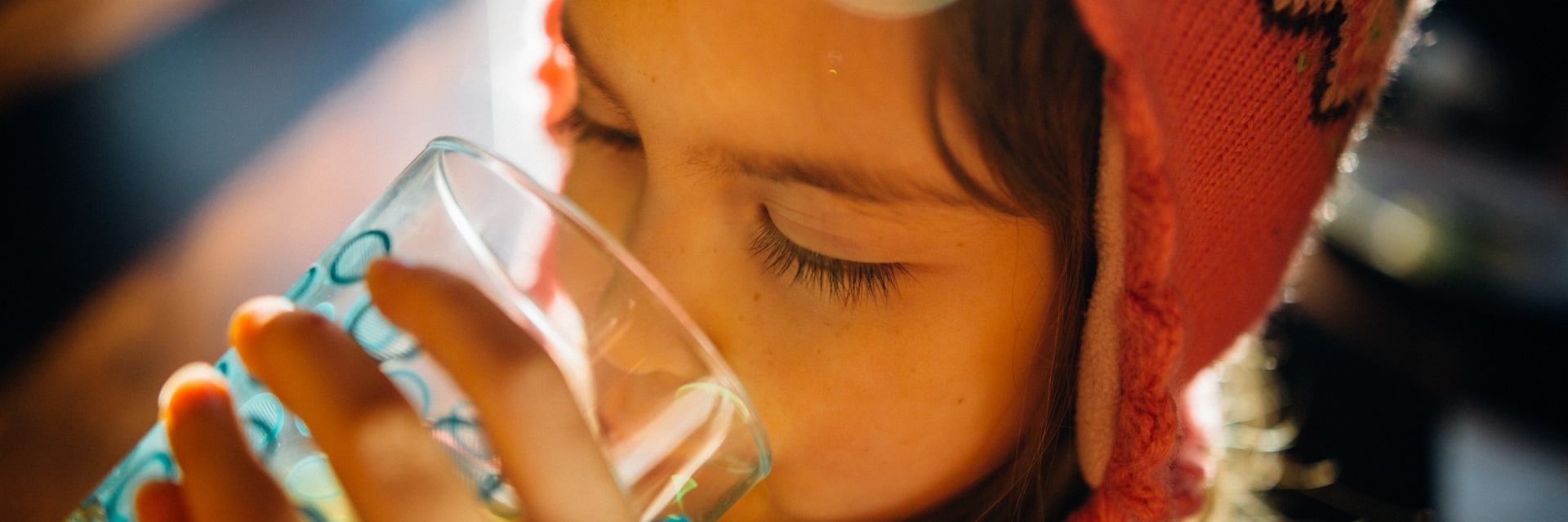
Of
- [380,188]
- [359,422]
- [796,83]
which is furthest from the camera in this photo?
[380,188]

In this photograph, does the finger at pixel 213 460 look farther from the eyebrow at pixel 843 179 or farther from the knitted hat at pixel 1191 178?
the knitted hat at pixel 1191 178

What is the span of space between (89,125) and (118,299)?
0.18 metres

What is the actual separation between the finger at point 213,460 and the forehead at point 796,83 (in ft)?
0.99

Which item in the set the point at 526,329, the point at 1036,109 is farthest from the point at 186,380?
the point at 1036,109

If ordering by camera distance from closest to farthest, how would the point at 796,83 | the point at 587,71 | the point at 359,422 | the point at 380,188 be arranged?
the point at 359,422 < the point at 796,83 < the point at 587,71 < the point at 380,188

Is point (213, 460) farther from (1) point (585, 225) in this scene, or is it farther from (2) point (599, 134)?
(2) point (599, 134)

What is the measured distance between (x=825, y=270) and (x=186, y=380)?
36 centimetres

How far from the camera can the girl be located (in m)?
0.39

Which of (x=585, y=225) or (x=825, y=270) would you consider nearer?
(x=585, y=225)

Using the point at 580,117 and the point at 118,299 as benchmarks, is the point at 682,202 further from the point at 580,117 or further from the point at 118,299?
the point at 118,299

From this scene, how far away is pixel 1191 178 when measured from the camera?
595mm

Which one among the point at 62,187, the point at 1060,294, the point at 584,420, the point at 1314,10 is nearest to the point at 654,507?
the point at 584,420

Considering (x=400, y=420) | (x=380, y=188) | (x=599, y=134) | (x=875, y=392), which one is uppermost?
(x=380, y=188)

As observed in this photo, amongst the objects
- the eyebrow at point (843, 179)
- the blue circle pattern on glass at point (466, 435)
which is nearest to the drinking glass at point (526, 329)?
the blue circle pattern on glass at point (466, 435)
